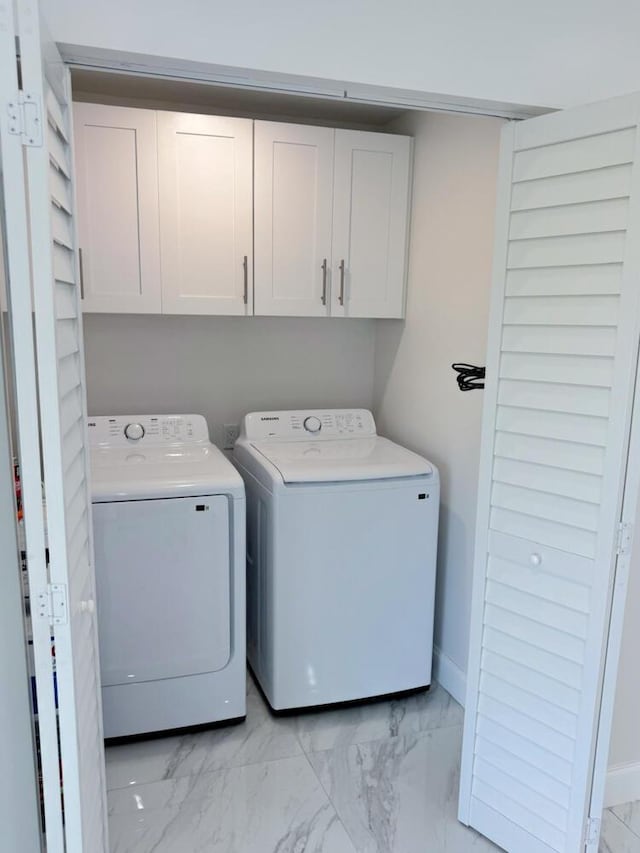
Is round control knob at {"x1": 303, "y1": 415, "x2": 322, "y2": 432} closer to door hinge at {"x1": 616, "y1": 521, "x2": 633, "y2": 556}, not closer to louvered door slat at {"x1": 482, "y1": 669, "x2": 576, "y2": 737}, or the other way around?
louvered door slat at {"x1": 482, "y1": 669, "x2": 576, "y2": 737}

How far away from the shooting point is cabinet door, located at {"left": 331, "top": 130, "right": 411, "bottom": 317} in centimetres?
269

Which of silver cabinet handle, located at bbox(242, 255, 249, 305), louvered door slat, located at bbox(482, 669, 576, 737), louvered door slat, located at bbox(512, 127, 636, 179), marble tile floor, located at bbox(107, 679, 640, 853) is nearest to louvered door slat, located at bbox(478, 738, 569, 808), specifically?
louvered door slat, located at bbox(482, 669, 576, 737)

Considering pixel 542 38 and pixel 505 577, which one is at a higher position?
pixel 542 38

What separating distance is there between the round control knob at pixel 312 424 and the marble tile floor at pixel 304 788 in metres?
1.14

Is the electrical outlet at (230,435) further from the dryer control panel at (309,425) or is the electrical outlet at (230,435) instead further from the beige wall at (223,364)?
the dryer control panel at (309,425)

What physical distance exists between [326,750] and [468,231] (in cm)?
193

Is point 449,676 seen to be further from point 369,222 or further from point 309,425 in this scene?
point 369,222

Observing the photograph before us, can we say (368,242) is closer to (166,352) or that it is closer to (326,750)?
(166,352)

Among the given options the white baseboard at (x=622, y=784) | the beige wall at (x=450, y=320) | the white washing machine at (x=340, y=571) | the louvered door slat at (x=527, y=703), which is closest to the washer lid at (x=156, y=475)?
the white washing machine at (x=340, y=571)

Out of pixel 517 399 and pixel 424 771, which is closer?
pixel 517 399

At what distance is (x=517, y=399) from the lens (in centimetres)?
171

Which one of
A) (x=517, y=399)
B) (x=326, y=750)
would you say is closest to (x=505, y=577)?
(x=517, y=399)

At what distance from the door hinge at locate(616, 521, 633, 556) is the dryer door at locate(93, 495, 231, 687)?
1.26 m

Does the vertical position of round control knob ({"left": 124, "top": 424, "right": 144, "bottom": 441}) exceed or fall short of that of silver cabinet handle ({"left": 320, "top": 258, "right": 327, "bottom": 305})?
it falls short
